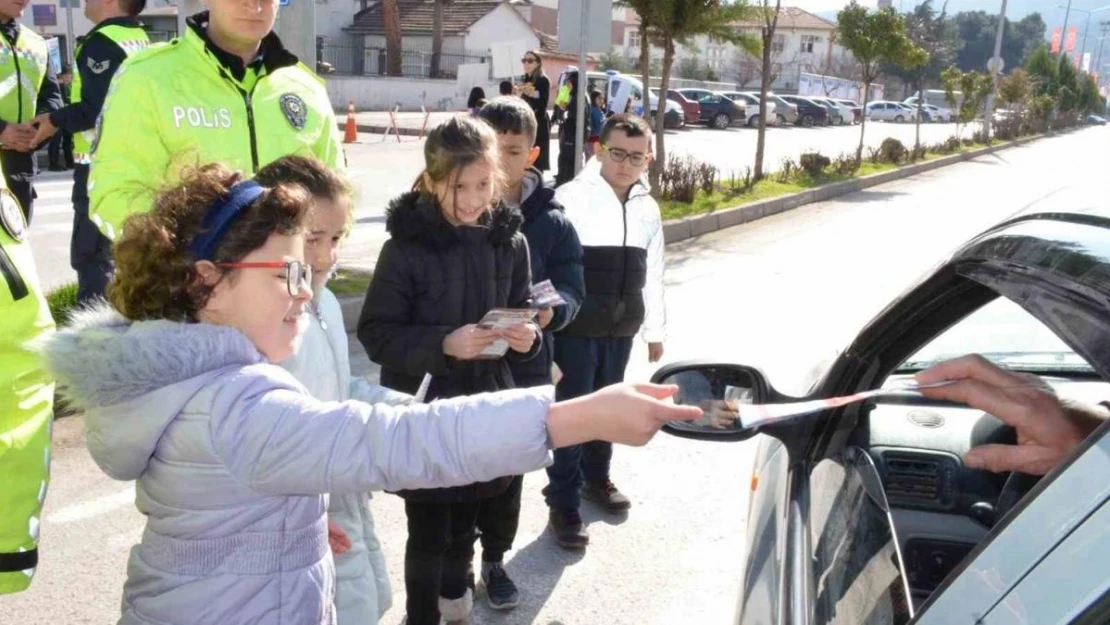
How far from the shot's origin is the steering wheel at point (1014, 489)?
6.67ft

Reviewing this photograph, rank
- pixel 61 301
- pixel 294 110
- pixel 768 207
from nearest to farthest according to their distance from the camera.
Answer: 1. pixel 294 110
2. pixel 61 301
3. pixel 768 207

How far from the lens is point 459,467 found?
5.21 ft

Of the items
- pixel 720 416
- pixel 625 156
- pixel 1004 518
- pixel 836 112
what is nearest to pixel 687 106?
pixel 836 112

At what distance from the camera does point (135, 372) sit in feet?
5.34

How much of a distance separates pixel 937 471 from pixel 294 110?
2.20 metres

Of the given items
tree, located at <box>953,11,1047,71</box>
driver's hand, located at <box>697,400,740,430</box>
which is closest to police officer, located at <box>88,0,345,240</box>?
driver's hand, located at <box>697,400,740,430</box>

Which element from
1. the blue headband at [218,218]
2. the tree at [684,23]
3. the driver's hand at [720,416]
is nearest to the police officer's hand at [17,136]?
the blue headband at [218,218]

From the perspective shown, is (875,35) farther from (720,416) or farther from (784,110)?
(784,110)

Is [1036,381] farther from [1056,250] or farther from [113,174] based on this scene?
[113,174]

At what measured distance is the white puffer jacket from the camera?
2.21m

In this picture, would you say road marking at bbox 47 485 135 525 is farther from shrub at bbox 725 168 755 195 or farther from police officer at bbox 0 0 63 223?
shrub at bbox 725 168 755 195

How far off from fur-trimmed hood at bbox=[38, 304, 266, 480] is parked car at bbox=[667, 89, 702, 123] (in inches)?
1443

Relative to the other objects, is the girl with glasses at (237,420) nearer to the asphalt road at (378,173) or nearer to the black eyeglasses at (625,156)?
the asphalt road at (378,173)

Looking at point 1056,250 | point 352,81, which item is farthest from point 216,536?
point 352,81
